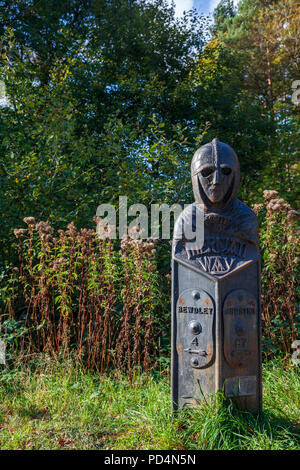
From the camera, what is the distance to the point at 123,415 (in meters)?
3.39

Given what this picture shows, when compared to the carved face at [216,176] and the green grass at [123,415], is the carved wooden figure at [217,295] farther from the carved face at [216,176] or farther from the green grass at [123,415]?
the green grass at [123,415]

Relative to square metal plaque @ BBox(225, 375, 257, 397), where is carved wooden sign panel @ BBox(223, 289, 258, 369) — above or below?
above

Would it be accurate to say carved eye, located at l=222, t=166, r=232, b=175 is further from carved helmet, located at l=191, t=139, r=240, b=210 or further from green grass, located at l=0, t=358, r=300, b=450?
green grass, located at l=0, t=358, r=300, b=450

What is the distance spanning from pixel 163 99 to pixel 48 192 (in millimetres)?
4799

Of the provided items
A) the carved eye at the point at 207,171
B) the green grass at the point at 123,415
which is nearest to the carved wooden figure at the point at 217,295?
the carved eye at the point at 207,171

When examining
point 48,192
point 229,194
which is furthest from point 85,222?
point 229,194

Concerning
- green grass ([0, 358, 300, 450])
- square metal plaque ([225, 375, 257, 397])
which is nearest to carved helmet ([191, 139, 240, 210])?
square metal plaque ([225, 375, 257, 397])

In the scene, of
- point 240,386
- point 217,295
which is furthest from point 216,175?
point 240,386

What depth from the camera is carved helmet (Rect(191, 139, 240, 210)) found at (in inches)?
125

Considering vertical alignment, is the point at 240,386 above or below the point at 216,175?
below

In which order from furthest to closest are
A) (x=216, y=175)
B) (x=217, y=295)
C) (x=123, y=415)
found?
(x=123, y=415) < (x=216, y=175) < (x=217, y=295)

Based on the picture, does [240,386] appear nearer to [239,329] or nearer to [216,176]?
[239,329]

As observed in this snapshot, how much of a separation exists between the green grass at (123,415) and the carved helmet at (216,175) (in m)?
1.59
